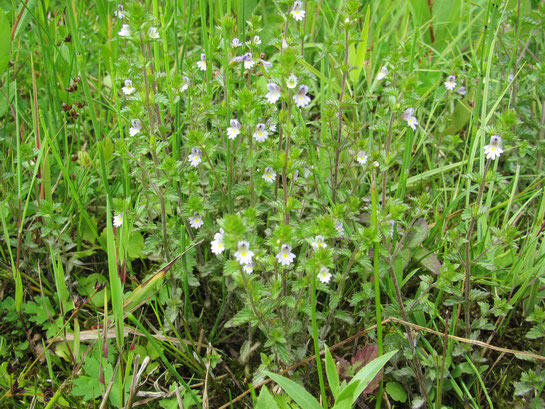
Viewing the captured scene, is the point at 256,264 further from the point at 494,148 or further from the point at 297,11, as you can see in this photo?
the point at 297,11

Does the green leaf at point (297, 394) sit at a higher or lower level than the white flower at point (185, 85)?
lower

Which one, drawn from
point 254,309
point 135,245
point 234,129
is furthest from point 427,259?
point 135,245

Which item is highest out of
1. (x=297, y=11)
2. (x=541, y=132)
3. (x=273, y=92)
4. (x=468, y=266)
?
(x=297, y=11)

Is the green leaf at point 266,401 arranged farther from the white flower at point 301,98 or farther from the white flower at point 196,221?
the white flower at point 301,98

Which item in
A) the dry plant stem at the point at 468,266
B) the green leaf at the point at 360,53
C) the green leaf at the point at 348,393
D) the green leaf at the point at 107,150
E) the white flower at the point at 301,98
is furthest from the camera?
the green leaf at the point at 360,53

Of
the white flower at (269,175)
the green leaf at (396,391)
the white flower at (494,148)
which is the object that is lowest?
the green leaf at (396,391)

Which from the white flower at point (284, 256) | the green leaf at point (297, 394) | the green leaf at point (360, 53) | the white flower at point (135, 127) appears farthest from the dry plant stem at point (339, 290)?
the green leaf at point (360, 53)

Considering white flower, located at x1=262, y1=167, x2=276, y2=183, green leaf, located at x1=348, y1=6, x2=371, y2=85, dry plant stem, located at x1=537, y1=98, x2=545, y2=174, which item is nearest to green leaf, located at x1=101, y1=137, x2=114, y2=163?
white flower, located at x1=262, y1=167, x2=276, y2=183
